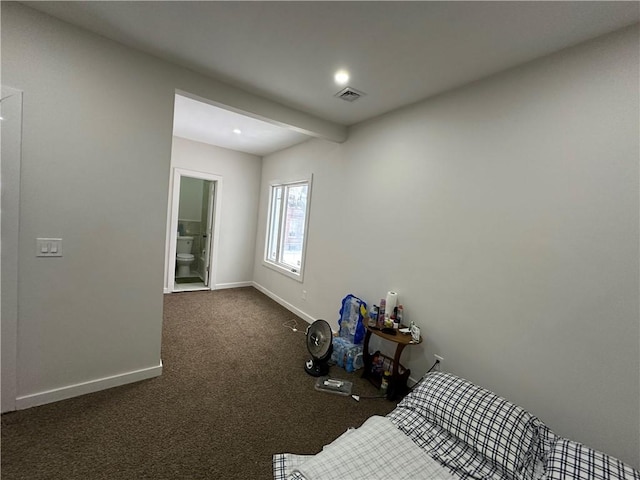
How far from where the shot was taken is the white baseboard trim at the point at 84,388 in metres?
1.88

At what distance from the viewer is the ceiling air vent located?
2.37 metres

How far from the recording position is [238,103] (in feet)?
8.14

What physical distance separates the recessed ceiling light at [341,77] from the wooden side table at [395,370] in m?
2.13

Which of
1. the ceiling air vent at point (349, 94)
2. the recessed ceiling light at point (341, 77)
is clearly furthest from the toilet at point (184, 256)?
the recessed ceiling light at point (341, 77)

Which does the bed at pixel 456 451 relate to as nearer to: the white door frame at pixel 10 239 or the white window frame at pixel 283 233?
the white door frame at pixel 10 239

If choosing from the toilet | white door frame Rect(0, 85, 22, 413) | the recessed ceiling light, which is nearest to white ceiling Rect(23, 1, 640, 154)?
the recessed ceiling light

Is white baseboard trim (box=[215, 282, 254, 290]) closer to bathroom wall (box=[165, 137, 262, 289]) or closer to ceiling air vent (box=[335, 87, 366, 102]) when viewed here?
bathroom wall (box=[165, 137, 262, 289])

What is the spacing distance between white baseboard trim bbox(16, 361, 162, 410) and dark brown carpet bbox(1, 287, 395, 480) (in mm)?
47

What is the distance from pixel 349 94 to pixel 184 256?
444 cm

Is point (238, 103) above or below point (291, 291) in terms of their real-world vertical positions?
above

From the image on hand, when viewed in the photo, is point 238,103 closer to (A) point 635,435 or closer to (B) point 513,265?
(B) point 513,265

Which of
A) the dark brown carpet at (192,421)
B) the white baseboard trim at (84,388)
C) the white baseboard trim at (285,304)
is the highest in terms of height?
the white baseboard trim at (285,304)

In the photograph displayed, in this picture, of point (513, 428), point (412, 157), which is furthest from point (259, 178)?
point (513, 428)

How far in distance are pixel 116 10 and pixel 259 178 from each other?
3642mm
